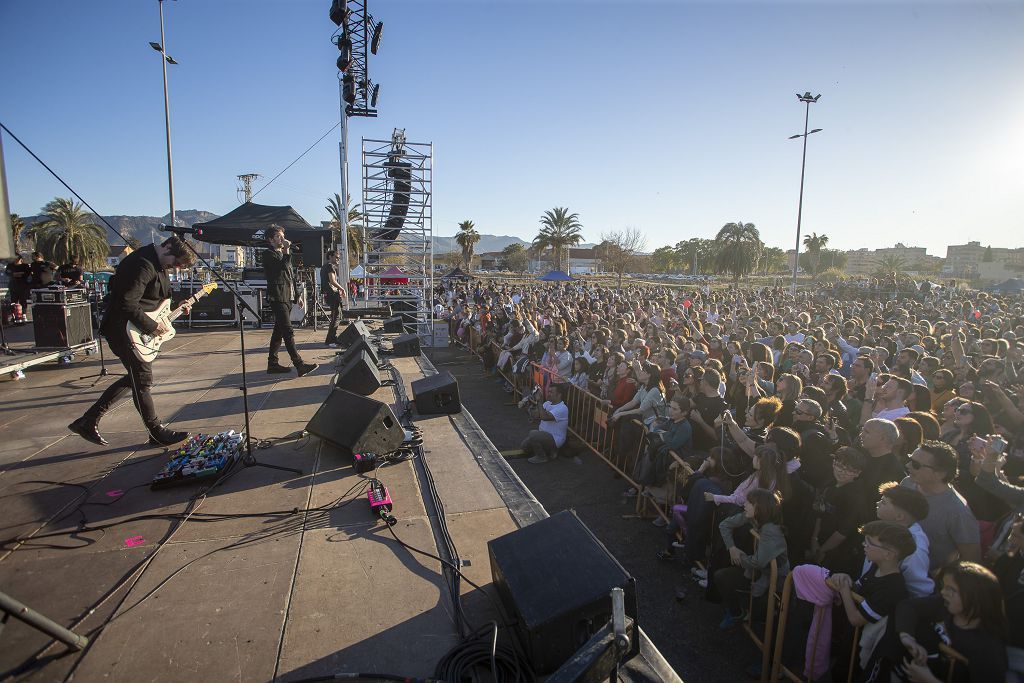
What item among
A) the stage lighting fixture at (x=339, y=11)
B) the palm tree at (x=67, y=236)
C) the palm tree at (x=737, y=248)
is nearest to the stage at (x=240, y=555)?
the stage lighting fixture at (x=339, y=11)

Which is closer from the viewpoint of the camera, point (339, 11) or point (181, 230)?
point (181, 230)

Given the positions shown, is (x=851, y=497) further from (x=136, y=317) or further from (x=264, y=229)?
(x=264, y=229)

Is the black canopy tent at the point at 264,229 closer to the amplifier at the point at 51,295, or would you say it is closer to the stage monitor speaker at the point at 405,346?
the amplifier at the point at 51,295

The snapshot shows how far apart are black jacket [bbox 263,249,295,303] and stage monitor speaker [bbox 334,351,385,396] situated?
1.67 meters

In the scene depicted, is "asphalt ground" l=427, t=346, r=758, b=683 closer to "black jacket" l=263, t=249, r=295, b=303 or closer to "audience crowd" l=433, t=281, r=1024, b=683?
"audience crowd" l=433, t=281, r=1024, b=683

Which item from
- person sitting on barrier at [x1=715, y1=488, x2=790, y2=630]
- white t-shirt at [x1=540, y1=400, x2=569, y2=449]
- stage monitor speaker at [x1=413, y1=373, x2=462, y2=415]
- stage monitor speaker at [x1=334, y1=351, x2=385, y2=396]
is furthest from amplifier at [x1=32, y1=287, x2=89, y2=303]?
person sitting on barrier at [x1=715, y1=488, x2=790, y2=630]

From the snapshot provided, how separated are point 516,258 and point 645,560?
3260 inches

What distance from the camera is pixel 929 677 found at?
2410 mm

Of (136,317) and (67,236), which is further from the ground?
(67,236)

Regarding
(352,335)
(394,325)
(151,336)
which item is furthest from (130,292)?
(394,325)

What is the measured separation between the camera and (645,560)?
15.9 feet

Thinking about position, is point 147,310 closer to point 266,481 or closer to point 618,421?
point 266,481

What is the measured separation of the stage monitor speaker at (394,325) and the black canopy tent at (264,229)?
251 cm

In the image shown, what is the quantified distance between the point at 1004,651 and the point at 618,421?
174 inches
